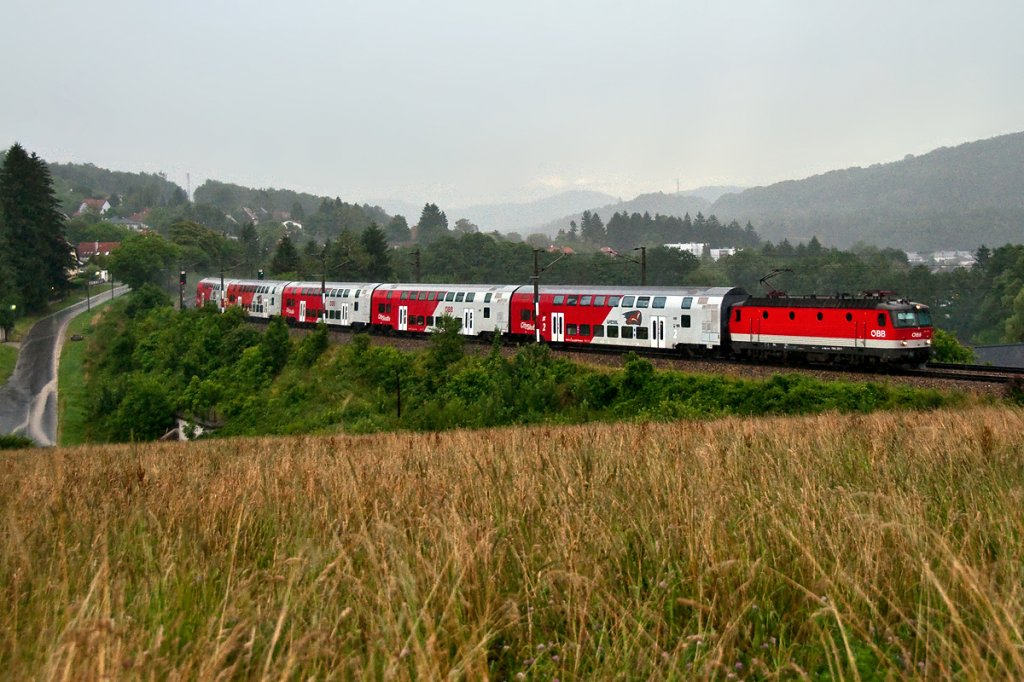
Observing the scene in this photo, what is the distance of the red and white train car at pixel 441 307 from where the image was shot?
133 feet

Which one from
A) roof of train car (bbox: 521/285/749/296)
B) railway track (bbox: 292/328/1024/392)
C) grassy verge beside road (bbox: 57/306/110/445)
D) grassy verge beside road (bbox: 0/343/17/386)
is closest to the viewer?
railway track (bbox: 292/328/1024/392)

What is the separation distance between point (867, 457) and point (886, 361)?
2192 centimetres

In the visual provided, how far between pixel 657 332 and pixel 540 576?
2961cm

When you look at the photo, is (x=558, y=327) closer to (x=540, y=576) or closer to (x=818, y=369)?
(x=818, y=369)

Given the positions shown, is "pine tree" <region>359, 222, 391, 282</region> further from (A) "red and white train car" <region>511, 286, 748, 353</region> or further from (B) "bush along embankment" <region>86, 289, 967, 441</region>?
(A) "red and white train car" <region>511, 286, 748, 353</region>

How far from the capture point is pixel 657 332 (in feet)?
109

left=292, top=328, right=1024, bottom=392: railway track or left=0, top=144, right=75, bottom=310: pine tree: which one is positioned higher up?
left=0, top=144, right=75, bottom=310: pine tree

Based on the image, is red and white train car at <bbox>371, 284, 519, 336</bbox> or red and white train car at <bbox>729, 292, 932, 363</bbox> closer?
red and white train car at <bbox>729, 292, 932, 363</bbox>

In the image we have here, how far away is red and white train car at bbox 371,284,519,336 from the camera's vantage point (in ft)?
133

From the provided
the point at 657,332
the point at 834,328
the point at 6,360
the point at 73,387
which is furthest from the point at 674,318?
the point at 6,360

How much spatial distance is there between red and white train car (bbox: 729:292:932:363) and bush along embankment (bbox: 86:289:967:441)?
3.01m

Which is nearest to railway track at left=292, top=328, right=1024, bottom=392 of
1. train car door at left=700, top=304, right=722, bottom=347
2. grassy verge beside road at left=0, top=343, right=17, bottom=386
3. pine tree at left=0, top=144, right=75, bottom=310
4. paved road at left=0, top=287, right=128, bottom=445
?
train car door at left=700, top=304, right=722, bottom=347

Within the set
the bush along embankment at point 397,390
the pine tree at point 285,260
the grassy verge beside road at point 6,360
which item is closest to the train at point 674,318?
the bush along embankment at point 397,390

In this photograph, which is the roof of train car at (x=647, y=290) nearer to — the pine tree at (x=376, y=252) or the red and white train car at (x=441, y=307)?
the red and white train car at (x=441, y=307)
